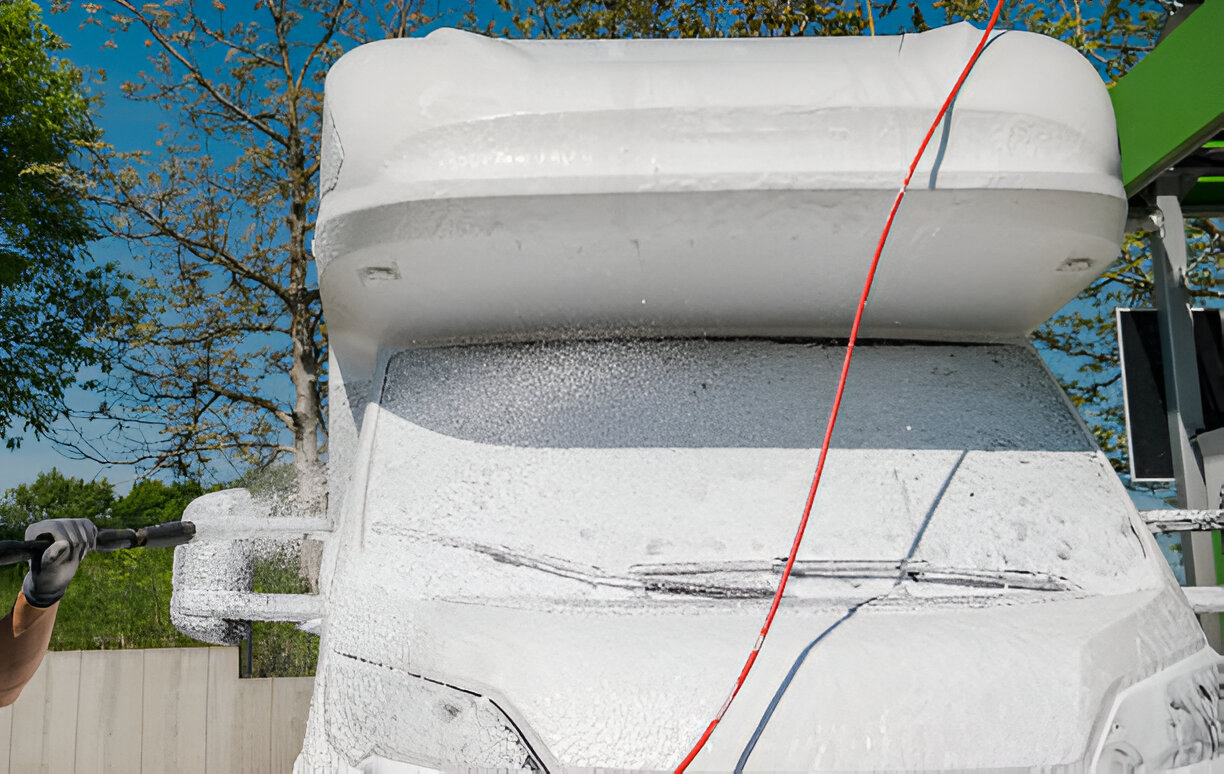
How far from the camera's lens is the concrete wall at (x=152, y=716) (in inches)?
264

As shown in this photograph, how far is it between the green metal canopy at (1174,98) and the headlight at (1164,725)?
233 cm

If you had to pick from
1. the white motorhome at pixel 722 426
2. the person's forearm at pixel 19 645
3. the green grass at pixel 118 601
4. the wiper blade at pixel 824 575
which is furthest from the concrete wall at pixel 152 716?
the wiper blade at pixel 824 575

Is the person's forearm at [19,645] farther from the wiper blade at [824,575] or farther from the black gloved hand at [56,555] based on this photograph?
the wiper blade at [824,575]

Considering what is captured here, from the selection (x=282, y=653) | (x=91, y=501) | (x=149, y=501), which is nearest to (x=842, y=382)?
(x=282, y=653)

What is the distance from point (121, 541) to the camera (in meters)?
2.38

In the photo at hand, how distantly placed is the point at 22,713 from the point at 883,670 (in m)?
7.30

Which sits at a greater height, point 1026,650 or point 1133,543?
point 1133,543

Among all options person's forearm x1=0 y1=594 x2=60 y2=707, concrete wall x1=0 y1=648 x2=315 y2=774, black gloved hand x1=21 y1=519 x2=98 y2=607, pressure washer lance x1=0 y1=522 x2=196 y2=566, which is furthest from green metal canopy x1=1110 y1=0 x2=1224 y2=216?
concrete wall x1=0 y1=648 x2=315 y2=774

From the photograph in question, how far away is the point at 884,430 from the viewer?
1987mm

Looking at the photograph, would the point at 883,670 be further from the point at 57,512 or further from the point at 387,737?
the point at 57,512

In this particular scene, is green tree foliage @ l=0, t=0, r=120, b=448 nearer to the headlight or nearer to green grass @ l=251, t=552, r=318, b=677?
green grass @ l=251, t=552, r=318, b=677

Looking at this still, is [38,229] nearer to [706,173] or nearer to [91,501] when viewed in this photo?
[91,501]

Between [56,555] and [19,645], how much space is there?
540mm

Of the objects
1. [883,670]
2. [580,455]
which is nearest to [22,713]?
[580,455]
